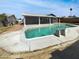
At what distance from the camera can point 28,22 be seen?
33406 millimetres

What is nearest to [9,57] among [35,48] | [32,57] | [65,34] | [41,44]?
[32,57]

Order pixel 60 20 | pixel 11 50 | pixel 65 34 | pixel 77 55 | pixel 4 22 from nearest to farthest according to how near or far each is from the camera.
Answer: pixel 77 55, pixel 11 50, pixel 65 34, pixel 4 22, pixel 60 20

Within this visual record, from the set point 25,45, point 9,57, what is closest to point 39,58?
point 9,57

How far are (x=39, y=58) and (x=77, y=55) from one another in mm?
2228

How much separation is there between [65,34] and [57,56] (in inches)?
325

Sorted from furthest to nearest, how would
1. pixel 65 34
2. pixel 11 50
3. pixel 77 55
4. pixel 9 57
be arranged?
pixel 65 34
pixel 11 50
pixel 9 57
pixel 77 55

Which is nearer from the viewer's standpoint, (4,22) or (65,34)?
(65,34)

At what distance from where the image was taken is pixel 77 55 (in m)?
7.97

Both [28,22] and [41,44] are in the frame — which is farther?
[28,22]

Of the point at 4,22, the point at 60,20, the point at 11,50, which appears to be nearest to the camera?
the point at 11,50

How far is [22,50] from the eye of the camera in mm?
10289

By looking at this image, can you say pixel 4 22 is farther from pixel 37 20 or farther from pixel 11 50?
pixel 11 50

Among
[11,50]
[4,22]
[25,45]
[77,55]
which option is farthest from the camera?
[4,22]

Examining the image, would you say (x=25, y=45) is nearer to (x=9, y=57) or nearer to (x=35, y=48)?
(x=35, y=48)
